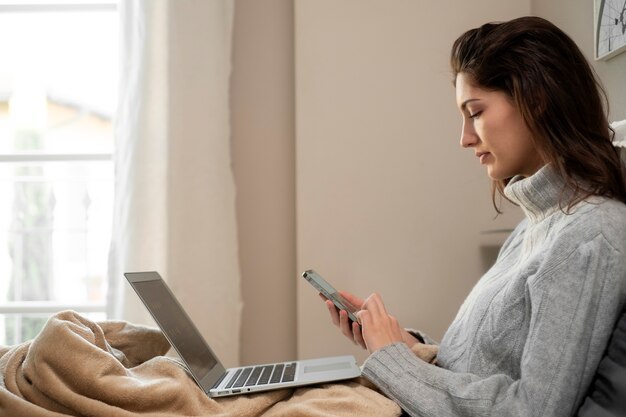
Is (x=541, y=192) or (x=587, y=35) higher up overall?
(x=587, y=35)

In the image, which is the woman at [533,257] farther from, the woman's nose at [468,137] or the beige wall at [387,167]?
the beige wall at [387,167]

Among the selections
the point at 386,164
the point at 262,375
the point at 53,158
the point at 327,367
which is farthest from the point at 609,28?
the point at 53,158

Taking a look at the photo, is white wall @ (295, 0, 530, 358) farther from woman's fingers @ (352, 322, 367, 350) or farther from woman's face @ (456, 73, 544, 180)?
woman's face @ (456, 73, 544, 180)

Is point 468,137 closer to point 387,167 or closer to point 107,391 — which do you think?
point 107,391

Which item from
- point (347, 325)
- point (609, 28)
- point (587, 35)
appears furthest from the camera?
point (587, 35)

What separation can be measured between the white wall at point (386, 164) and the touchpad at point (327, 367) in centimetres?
100

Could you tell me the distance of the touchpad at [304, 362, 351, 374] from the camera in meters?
1.36

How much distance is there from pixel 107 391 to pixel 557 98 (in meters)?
0.90

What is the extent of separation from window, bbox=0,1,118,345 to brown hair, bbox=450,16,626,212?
182cm

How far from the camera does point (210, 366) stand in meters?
1.34

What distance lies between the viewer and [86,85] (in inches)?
108

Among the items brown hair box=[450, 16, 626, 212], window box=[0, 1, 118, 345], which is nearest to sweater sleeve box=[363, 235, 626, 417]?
brown hair box=[450, 16, 626, 212]

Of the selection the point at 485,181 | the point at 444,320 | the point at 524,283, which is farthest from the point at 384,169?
the point at 524,283

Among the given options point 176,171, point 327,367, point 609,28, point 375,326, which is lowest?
point 327,367
